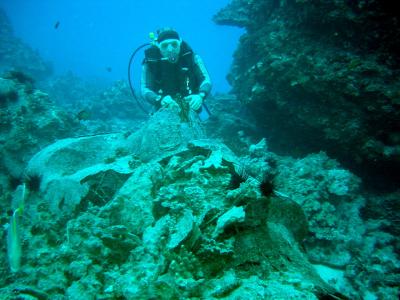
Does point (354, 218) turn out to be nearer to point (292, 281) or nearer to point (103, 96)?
point (292, 281)

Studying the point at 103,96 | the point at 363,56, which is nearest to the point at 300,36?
the point at 363,56

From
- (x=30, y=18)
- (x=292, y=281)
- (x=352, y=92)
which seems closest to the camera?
(x=292, y=281)

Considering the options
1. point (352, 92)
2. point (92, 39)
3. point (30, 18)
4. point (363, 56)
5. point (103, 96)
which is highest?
point (30, 18)

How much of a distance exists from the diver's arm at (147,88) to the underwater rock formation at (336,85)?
8.45ft

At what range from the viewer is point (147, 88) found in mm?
5973

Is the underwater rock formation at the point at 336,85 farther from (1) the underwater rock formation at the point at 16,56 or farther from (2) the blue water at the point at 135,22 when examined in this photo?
(2) the blue water at the point at 135,22

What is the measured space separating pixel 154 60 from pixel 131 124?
7.62 meters

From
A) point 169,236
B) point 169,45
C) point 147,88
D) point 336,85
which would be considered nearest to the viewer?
point 169,236

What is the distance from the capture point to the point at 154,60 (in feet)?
20.0

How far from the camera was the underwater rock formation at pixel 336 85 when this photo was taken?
420 centimetres

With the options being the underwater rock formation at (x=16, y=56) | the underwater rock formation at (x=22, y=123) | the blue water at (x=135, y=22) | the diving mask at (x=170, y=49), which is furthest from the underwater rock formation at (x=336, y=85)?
the blue water at (x=135, y=22)

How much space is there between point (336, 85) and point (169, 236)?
4.27 metres

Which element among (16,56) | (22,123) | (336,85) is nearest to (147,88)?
(22,123)

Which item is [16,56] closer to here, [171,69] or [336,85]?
[171,69]
